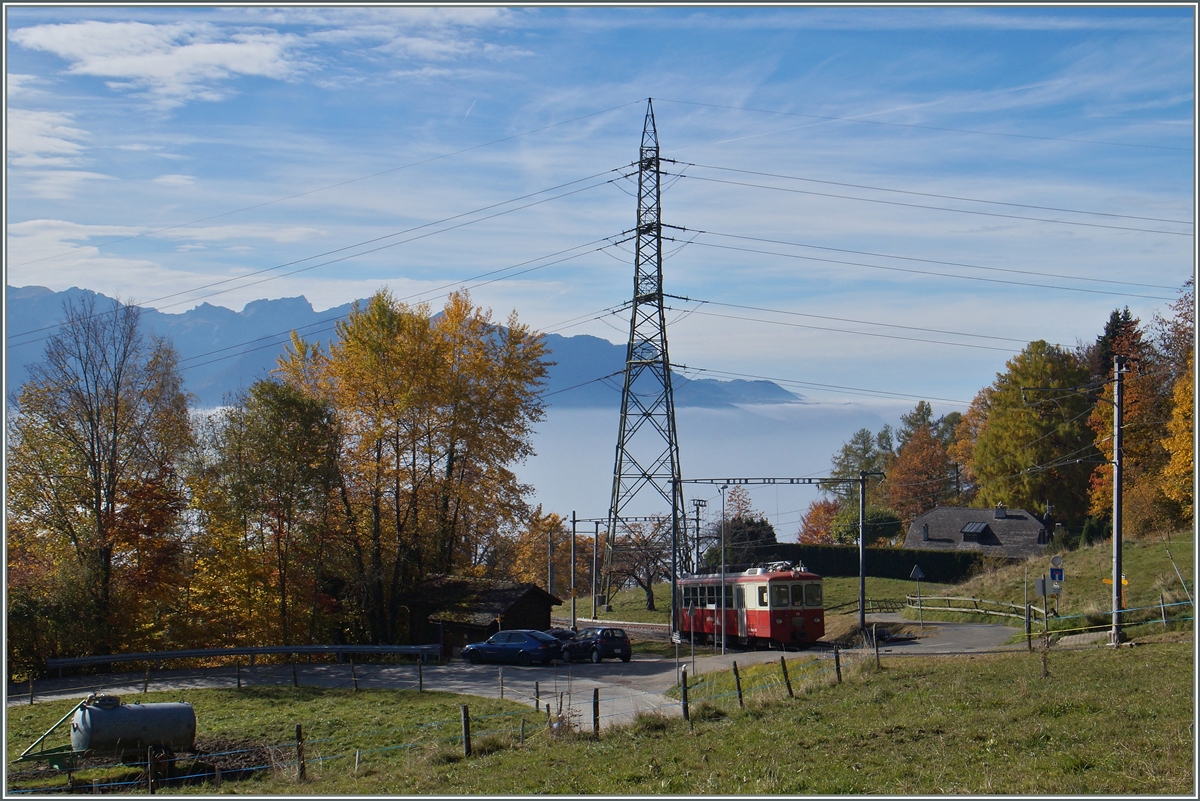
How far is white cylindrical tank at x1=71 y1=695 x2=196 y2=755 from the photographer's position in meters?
17.7

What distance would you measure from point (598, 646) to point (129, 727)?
1883 centimetres

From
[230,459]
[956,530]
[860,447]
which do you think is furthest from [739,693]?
[860,447]

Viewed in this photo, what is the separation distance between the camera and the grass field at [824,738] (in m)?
12.5

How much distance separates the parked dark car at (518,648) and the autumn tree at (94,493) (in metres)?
12.0

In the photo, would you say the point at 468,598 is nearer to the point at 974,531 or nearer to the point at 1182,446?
the point at 1182,446

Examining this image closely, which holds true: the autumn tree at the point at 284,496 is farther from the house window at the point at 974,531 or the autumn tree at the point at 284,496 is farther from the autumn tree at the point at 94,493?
the house window at the point at 974,531

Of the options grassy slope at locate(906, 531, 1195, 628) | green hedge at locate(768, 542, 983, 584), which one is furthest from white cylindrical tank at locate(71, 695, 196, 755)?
green hedge at locate(768, 542, 983, 584)

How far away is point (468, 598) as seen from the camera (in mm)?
40625

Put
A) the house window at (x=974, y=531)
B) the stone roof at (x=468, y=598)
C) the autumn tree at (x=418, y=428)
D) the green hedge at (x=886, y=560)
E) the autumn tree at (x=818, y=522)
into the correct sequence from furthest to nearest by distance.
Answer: the autumn tree at (x=818, y=522)
the house window at (x=974, y=531)
the green hedge at (x=886, y=560)
the autumn tree at (x=418, y=428)
the stone roof at (x=468, y=598)

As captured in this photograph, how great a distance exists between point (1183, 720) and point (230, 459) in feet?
121

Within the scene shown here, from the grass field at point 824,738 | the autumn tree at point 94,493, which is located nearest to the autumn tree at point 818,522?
the autumn tree at point 94,493

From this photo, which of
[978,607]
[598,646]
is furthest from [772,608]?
[978,607]

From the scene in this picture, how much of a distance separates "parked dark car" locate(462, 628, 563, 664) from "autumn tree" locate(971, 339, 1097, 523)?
4742 cm

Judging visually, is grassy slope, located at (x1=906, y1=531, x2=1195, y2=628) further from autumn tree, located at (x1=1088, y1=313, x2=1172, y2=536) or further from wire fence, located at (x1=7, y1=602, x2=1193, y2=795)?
wire fence, located at (x1=7, y1=602, x2=1193, y2=795)
